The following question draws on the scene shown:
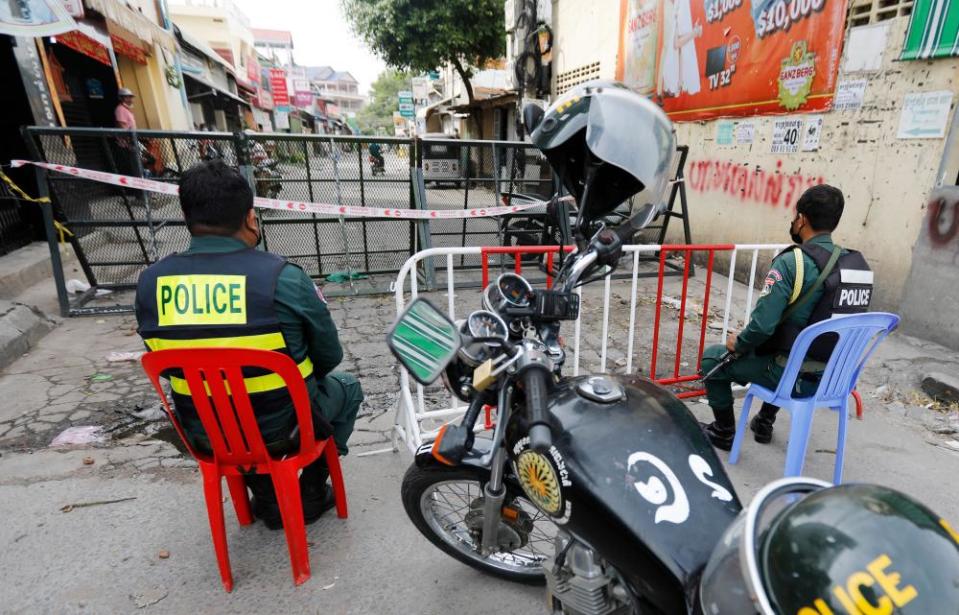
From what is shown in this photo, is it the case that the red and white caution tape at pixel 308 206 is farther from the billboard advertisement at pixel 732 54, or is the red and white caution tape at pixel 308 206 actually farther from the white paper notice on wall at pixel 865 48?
the white paper notice on wall at pixel 865 48

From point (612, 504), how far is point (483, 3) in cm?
1751

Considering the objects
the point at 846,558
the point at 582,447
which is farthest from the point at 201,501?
the point at 846,558

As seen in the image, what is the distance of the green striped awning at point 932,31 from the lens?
12.5ft

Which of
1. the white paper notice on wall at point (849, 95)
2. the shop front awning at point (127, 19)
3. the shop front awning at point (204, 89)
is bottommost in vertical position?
the white paper notice on wall at point (849, 95)

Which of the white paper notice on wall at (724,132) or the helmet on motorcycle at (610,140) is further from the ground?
the white paper notice on wall at (724,132)

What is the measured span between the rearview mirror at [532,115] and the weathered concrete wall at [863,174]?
4405 mm

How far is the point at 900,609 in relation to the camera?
25.9 inches

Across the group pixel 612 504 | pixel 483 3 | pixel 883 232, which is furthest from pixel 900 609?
pixel 483 3

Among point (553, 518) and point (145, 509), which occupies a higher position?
point (553, 518)

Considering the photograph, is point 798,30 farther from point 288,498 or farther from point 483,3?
point 483,3

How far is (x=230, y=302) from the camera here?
5.61 ft

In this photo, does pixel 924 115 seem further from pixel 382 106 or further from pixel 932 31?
pixel 382 106

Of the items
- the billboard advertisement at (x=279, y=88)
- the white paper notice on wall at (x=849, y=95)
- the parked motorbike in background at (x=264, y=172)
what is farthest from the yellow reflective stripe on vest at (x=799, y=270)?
the billboard advertisement at (x=279, y=88)

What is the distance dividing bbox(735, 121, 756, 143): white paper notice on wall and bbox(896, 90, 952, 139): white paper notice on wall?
5.77 feet
